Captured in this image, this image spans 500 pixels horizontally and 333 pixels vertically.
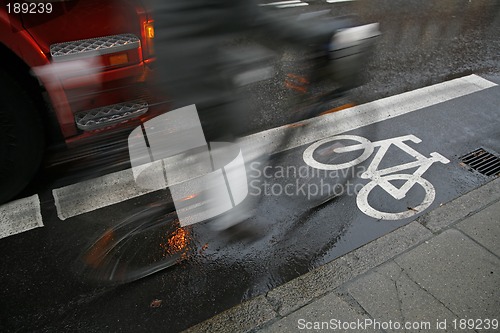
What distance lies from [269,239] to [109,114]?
1.74m

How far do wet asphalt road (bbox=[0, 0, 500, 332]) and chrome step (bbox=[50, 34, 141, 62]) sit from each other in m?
1.34

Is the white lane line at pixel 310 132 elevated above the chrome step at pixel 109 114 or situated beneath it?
situated beneath

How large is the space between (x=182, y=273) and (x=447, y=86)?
4841 millimetres

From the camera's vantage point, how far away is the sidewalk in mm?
2662

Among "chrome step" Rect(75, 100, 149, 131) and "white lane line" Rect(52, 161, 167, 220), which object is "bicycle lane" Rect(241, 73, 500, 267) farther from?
"chrome step" Rect(75, 100, 149, 131)

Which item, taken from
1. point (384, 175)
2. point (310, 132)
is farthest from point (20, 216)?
point (384, 175)

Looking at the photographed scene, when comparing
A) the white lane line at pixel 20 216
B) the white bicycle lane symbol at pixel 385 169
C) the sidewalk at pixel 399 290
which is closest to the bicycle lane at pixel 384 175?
the white bicycle lane symbol at pixel 385 169

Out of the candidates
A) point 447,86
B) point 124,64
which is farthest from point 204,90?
point 447,86

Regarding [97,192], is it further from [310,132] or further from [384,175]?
[384,175]

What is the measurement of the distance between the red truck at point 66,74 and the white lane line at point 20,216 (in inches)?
5.0

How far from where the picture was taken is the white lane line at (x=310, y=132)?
3721mm

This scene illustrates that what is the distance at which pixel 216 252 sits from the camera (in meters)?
3.24

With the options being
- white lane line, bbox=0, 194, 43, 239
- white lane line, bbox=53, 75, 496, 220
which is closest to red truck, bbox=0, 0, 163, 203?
white lane line, bbox=0, 194, 43, 239

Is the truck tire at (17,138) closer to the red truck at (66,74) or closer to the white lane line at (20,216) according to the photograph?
the red truck at (66,74)
